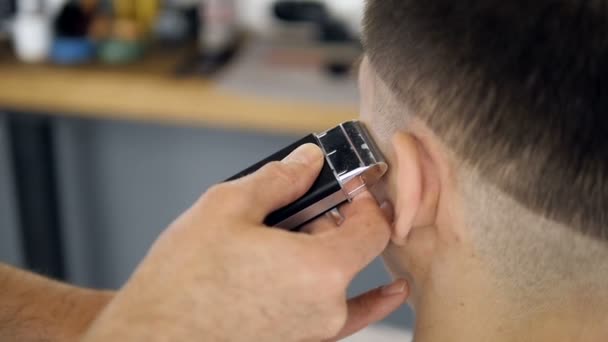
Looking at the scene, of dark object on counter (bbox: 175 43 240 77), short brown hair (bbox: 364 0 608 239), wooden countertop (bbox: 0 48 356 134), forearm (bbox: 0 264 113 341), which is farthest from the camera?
dark object on counter (bbox: 175 43 240 77)

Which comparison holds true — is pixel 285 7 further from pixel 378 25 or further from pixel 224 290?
pixel 224 290

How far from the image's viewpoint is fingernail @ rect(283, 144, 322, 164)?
0.69m

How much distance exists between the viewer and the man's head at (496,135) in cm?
57

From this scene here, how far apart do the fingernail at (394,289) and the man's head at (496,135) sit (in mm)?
30

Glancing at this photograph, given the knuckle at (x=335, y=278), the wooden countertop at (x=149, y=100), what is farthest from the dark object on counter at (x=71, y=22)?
the knuckle at (x=335, y=278)

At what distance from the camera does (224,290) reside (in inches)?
24.3

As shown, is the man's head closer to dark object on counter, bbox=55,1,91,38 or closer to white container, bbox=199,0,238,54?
white container, bbox=199,0,238,54

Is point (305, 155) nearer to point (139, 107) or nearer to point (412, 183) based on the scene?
point (412, 183)

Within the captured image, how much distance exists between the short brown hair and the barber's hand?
15cm

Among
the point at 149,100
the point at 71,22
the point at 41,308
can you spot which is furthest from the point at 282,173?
the point at 71,22

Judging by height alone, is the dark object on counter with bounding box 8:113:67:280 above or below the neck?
below

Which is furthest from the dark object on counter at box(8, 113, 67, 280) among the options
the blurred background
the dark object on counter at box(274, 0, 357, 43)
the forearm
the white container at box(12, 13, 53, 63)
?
the forearm

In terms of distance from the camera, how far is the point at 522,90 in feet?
1.92

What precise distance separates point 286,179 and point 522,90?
0.23 metres
